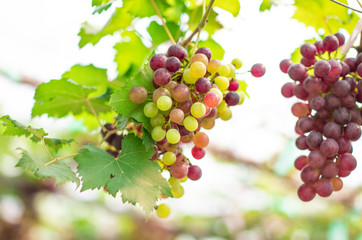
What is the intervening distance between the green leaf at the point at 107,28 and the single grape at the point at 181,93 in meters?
0.40

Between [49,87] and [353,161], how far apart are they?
28.2 inches

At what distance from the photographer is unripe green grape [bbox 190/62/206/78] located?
0.62 meters

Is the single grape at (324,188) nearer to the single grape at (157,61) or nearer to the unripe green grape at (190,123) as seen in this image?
the unripe green grape at (190,123)

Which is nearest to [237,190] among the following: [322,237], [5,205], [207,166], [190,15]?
[207,166]

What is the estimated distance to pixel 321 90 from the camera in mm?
753

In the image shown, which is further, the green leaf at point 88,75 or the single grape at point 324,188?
the green leaf at point 88,75

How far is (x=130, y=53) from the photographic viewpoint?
3.65 ft

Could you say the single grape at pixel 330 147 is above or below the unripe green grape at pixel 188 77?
below

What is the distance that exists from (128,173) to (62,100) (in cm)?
40

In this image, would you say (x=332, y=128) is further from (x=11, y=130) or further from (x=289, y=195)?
(x=289, y=195)

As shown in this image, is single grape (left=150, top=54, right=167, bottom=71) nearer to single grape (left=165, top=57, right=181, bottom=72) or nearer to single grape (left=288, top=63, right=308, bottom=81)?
single grape (left=165, top=57, right=181, bottom=72)

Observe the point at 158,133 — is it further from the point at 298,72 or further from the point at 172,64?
the point at 298,72

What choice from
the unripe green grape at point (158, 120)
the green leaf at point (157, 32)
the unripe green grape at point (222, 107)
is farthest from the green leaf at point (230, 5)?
the unripe green grape at point (158, 120)

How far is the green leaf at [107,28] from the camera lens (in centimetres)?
93
